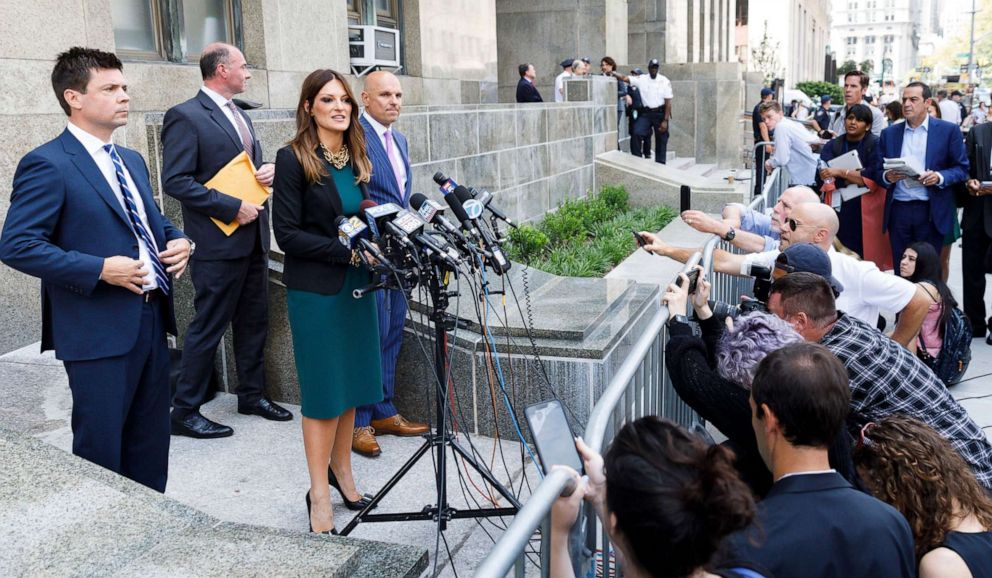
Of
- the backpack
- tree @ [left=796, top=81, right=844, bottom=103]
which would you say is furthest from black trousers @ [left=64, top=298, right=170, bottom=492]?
tree @ [left=796, top=81, right=844, bottom=103]

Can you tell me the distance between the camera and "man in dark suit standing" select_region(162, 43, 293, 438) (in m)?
5.44

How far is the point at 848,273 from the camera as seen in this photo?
18.5ft

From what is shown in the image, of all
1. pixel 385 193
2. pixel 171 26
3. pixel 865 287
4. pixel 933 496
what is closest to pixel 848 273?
pixel 865 287

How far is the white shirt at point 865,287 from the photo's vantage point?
555cm

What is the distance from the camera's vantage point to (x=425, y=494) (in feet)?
16.5

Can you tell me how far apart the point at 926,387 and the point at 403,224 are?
7.19 feet

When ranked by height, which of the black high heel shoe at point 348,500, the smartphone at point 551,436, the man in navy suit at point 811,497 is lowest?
the black high heel shoe at point 348,500

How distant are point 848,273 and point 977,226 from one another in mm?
3887

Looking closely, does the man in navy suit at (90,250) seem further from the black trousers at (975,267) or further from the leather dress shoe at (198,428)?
the black trousers at (975,267)

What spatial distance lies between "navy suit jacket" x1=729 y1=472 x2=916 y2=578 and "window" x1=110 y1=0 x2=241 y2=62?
7.16 m

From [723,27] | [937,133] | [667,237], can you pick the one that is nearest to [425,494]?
[937,133]

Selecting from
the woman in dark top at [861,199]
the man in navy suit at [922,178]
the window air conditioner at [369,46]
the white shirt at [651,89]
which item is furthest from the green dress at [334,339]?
the white shirt at [651,89]

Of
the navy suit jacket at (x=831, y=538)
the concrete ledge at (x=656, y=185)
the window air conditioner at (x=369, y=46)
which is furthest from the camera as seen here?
the concrete ledge at (x=656, y=185)

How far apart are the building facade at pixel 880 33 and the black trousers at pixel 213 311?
7717 inches
